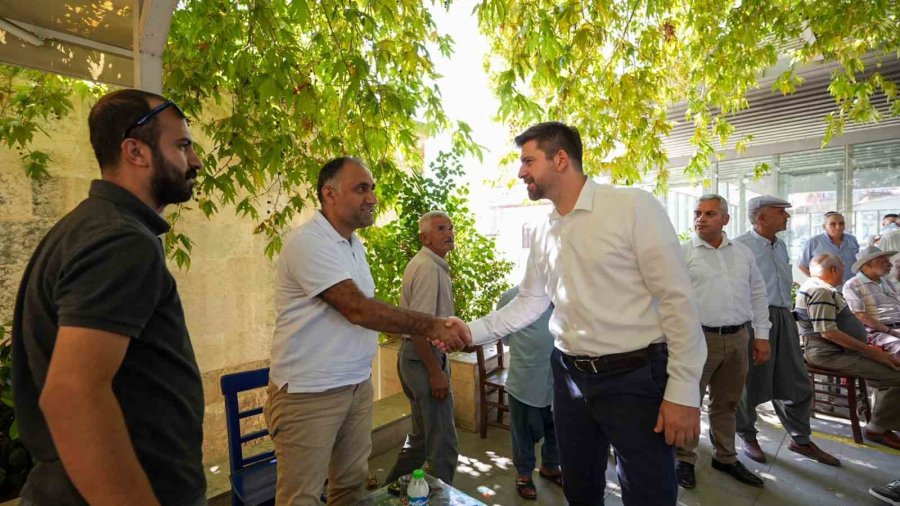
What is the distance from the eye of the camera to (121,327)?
1.01 m

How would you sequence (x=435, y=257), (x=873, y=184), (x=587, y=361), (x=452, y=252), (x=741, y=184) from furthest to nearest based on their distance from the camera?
1. (x=741, y=184)
2. (x=873, y=184)
3. (x=452, y=252)
4. (x=435, y=257)
5. (x=587, y=361)

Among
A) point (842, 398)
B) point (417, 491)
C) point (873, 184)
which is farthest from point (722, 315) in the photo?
point (873, 184)

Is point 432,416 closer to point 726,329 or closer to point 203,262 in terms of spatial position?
point 726,329

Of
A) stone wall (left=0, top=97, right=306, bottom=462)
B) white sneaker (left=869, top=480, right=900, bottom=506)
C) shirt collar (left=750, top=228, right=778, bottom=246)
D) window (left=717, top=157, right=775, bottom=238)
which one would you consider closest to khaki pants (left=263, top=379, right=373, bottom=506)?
stone wall (left=0, top=97, right=306, bottom=462)

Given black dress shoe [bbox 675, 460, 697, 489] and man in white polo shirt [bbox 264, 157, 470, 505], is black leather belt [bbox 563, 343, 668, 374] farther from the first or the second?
black dress shoe [bbox 675, 460, 697, 489]

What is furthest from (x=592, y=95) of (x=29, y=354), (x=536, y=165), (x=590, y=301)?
(x=29, y=354)

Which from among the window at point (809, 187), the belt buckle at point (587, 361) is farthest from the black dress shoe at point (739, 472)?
the window at point (809, 187)

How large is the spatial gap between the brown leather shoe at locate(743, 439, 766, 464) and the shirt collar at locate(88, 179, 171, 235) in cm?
501

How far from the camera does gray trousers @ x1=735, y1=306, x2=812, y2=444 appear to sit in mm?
4145

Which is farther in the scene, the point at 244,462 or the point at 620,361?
the point at 244,462

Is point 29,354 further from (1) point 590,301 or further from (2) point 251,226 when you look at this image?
→ (2) point 251,226

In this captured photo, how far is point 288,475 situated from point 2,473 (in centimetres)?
228

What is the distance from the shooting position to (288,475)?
2139 mm

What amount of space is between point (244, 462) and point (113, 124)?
2.36m
